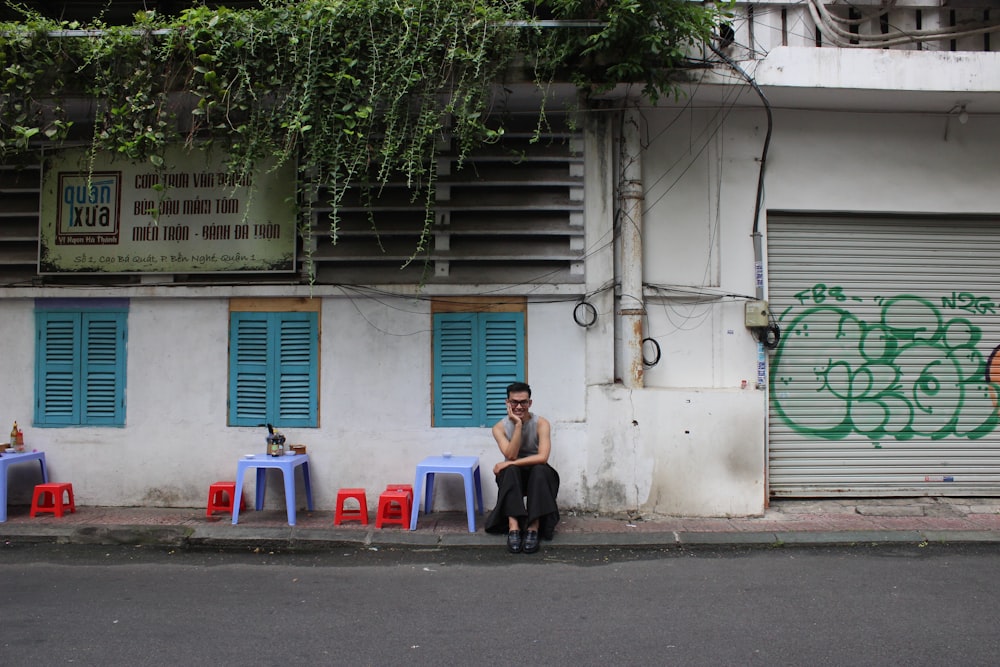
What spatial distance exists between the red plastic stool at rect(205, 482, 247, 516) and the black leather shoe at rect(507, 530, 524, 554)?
2.73 m

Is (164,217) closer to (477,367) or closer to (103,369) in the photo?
(103,369)

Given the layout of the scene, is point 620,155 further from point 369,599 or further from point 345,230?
point 369,599

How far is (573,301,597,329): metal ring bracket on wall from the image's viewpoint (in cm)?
751

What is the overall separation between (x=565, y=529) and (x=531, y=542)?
0.65 metres

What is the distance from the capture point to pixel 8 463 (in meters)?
7.33

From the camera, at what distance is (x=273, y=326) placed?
25.4 feet

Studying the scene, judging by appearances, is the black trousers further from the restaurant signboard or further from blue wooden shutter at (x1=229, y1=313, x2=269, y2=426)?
the restaurant signboard

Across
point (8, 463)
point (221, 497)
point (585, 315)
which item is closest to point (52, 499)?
point (8, 463)

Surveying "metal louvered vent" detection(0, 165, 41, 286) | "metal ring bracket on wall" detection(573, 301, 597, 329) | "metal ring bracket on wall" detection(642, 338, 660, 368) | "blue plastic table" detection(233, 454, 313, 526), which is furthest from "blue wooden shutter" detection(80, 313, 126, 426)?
"metal ring bracket on wall" detection(642, 338, 660, 368)

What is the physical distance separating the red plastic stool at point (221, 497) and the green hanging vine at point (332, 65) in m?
2.99

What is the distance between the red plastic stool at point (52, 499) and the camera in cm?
731

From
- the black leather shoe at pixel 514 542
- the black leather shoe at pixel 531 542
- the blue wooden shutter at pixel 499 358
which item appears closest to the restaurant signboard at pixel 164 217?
the blue wooden shutter at pixel 499 358

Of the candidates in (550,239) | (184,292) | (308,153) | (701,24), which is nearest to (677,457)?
(550,239)

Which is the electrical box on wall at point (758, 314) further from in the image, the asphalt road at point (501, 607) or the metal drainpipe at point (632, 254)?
the asphalt road at point (501, 607)
